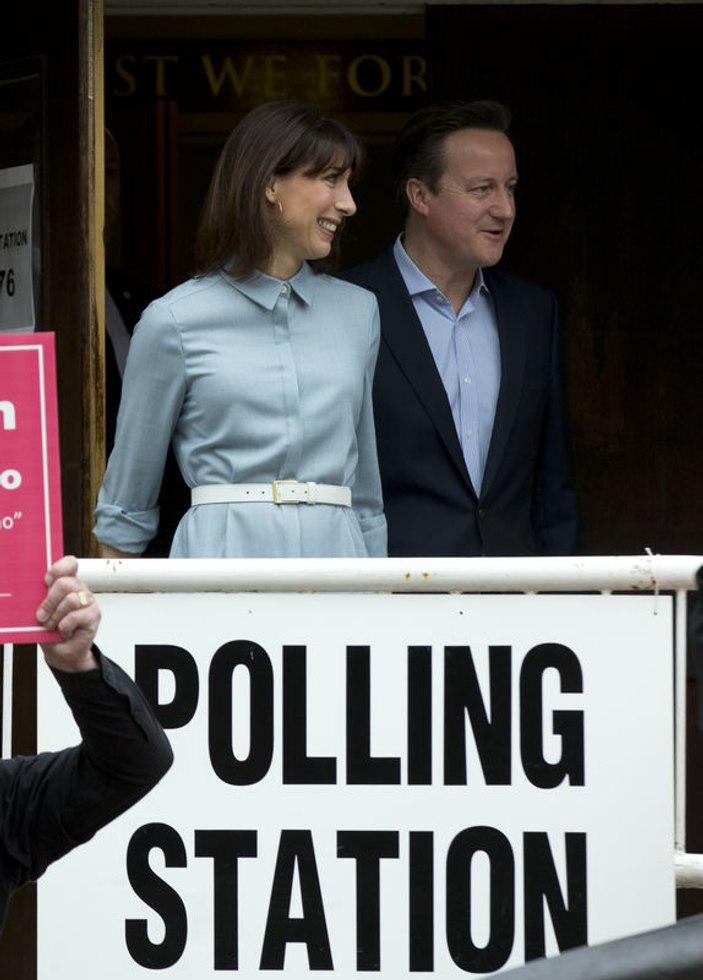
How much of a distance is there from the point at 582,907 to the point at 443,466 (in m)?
1.32

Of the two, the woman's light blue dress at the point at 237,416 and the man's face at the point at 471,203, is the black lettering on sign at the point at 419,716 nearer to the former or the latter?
the woman's light blue dress at the point at 237,416

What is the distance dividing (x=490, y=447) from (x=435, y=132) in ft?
2.93

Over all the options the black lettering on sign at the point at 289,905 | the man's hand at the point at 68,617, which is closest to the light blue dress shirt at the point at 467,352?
the black lettering on sign at the point at 289,905

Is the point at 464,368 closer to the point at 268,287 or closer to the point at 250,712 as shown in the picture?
the point at 268,287

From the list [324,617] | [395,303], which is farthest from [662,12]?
[324,617]

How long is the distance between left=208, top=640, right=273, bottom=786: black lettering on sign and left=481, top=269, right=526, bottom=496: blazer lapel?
112cm

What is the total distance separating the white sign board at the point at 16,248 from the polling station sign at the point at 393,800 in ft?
6.08

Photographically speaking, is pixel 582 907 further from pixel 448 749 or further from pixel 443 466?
pixel 443 466

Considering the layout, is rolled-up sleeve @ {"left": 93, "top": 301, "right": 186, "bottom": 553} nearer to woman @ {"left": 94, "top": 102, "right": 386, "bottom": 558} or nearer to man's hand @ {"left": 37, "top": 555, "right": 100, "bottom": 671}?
woman @ {"left": 94, "top": 102, "right": 386, "bottom": 558}

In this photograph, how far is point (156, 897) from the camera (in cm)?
431

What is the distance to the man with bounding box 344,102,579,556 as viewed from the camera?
522 centimetres

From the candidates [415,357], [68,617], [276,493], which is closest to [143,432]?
[276,493]

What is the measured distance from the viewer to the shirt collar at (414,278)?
214 inches

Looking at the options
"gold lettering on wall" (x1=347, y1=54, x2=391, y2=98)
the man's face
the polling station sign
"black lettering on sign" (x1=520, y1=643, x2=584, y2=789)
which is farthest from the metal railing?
"gold lettering on wall" (x1=347, y1=54, x2=391, y2=98)
